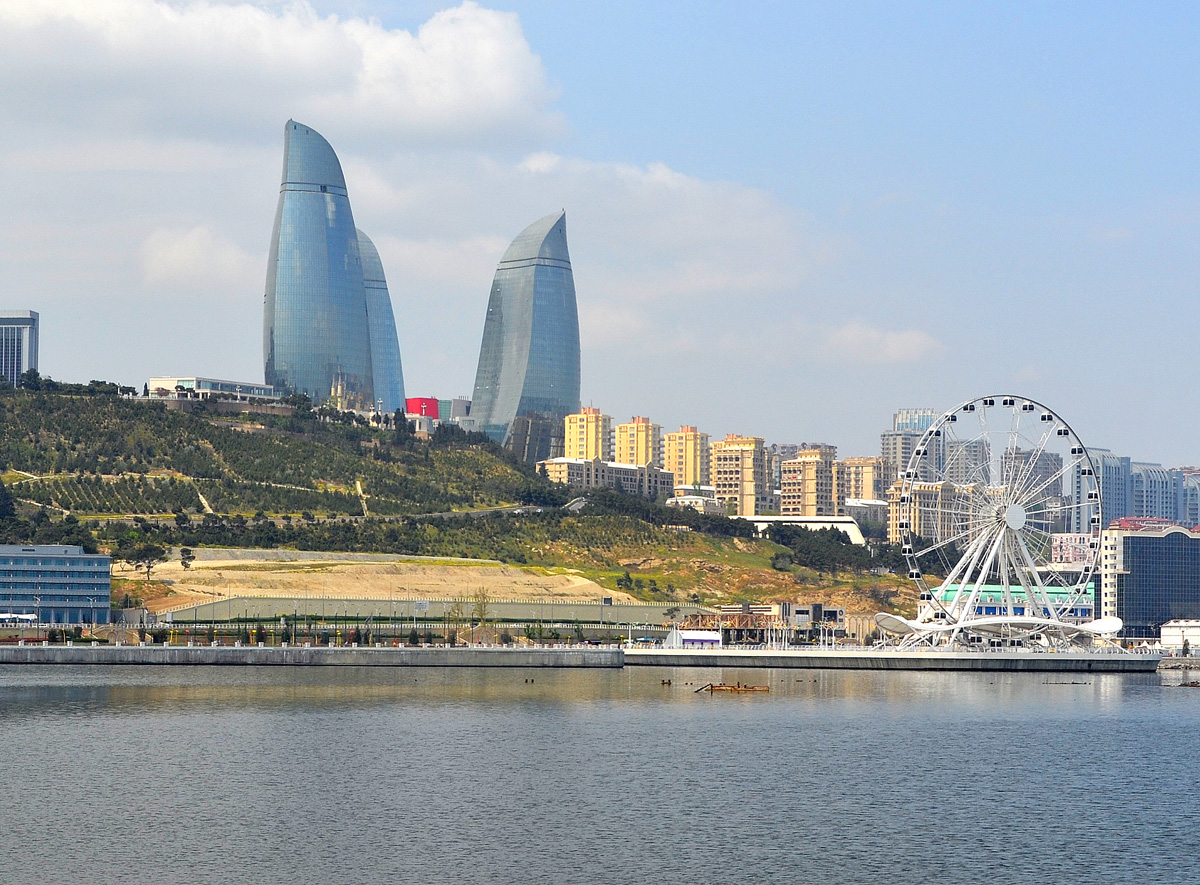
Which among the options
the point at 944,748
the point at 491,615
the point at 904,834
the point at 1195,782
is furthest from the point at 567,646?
the point at 904,834

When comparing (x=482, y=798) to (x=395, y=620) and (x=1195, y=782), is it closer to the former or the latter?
(x=1195, y=782)

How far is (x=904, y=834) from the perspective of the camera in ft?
221

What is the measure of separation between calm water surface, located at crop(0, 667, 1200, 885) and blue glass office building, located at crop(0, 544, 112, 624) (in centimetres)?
4589

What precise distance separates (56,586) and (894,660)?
83827 mm

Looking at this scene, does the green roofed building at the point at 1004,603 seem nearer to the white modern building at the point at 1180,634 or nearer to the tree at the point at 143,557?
the white modern building at the point at 1180,634

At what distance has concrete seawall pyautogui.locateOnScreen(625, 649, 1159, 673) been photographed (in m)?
154

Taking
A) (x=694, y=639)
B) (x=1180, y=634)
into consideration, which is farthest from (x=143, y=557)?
(x=1180, y=634)

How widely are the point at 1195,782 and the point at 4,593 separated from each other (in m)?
123

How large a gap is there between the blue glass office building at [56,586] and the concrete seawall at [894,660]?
5439cm

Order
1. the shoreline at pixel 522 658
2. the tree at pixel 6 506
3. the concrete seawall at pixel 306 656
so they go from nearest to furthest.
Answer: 1. the concrete seawall at pixel 306 656
2. the shoreline at pixel 522 658
3. the tree at pixel 6 506

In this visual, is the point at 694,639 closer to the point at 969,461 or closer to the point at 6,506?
the point at 969,461

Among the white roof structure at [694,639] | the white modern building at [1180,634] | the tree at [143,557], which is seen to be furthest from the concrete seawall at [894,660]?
the tree at [143,557]

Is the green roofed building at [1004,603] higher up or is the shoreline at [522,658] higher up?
the green roofed building at [1004,603]

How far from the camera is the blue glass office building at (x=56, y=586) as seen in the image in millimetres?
167750
